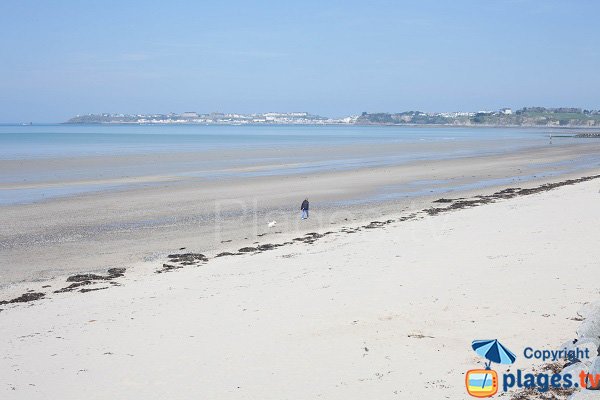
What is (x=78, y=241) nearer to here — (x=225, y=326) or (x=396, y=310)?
(x=225, y=326)

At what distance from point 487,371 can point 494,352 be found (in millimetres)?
399

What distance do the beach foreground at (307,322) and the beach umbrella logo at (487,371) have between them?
0.38 ft

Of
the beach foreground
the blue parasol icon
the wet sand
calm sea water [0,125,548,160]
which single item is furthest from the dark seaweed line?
calm sea water [0,125,548,160]

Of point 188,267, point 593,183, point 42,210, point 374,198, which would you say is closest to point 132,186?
point 42,210

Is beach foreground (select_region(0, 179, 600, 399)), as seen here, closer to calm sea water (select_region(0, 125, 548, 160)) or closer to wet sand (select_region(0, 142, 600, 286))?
wet sand (select_region(0, 142, 600, 286))

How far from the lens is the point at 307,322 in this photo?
25.1 ft

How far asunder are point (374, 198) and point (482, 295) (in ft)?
46.9

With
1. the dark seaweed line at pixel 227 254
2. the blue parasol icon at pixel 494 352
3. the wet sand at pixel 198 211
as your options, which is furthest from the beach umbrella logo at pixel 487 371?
the wet sand at pixel 198 211

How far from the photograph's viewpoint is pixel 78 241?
592 inches

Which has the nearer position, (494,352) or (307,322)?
(494,352)
